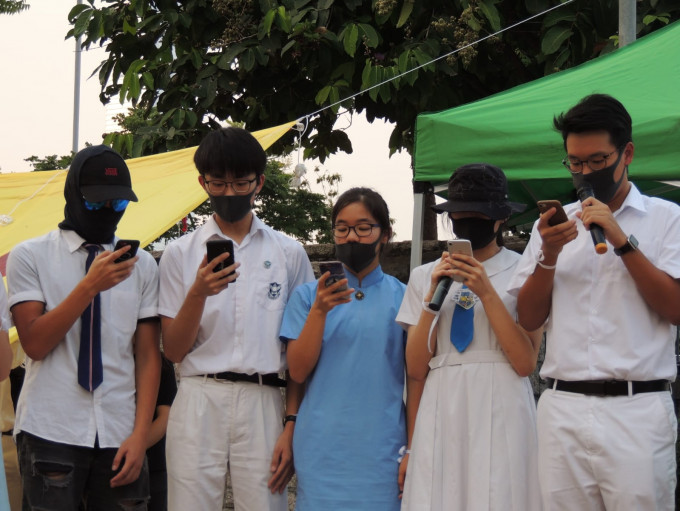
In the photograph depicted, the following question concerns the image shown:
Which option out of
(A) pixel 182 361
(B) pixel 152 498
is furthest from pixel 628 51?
(B) pixel 152 498

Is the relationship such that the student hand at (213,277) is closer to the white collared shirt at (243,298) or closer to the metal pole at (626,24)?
the white collared shirt at (243,298)

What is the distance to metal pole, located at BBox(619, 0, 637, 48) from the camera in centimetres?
507

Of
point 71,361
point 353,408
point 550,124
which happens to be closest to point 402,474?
point 353,408

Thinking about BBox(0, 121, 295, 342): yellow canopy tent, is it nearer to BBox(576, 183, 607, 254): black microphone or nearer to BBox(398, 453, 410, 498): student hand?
BBox(398, 453, 410, 498): student hand

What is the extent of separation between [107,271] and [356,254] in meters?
0.84

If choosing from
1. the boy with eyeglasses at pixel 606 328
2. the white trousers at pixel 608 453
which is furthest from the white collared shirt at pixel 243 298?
the white trousers at pixel 608 453

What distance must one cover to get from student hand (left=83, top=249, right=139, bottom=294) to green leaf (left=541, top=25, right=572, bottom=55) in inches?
142

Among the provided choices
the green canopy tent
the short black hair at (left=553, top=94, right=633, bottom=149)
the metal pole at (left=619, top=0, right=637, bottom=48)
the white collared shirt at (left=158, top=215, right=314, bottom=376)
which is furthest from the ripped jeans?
the metal pole at (left=619, top=0, right=637, bottom=48)

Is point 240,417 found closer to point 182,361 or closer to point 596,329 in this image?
point 182,361

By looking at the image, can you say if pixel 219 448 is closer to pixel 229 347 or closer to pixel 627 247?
pixel 229 347

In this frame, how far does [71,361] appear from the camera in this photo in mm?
3213

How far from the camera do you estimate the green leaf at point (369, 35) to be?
592 centimetres

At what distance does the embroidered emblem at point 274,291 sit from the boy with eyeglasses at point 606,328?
0.90m

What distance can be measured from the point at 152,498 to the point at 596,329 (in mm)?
1855
